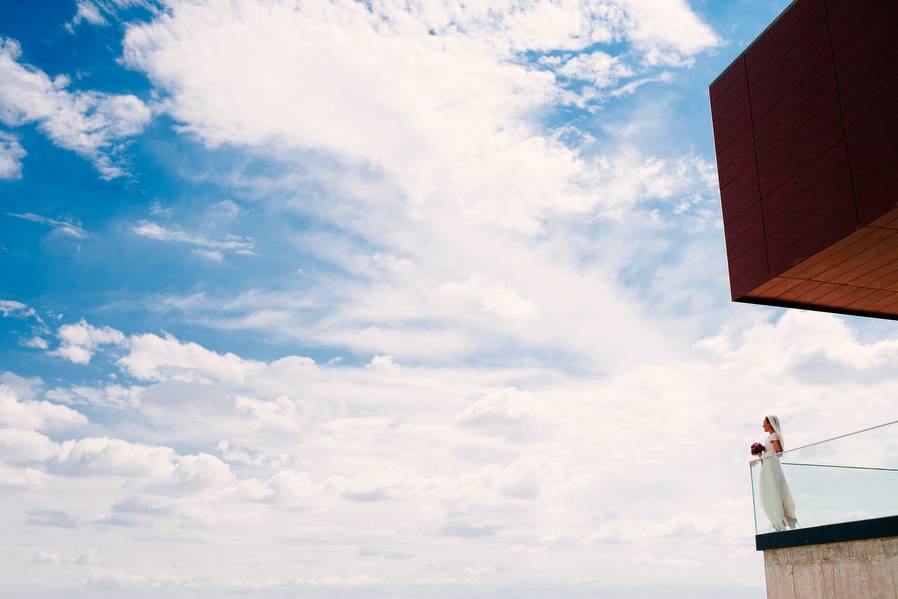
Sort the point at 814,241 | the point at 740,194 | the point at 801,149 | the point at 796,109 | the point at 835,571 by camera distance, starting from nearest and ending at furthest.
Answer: the point at 835,571 → the point at 814,241 → the point at 801,149 → the point at 796,109 → the point at 740,194

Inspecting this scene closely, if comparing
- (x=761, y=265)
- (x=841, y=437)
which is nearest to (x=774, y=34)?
(x=761, y=265)

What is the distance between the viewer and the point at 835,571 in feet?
42.7

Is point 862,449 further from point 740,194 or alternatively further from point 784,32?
point 784,32

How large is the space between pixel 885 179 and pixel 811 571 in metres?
6.76

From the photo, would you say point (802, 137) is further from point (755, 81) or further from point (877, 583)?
point (877, 583)

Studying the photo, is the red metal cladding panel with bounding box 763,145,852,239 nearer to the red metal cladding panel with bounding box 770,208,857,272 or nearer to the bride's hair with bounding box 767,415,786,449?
the red metal cladding panel with bounding box 770,208,857,272

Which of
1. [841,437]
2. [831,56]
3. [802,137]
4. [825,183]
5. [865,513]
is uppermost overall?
[831,56]

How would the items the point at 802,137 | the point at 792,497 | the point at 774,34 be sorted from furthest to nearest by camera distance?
the point at 774,34 → the point at 802,137 → the point at 792,497

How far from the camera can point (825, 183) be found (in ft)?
47.1

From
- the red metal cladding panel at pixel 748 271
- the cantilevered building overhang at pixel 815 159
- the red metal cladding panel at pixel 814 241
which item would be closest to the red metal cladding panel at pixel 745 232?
the cantilevered building overhang at pixel 815 159

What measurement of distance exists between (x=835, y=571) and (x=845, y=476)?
1.56 meters

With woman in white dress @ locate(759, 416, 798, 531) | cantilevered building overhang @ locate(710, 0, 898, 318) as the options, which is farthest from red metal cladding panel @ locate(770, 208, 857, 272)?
woman in white dress @ locate(759, 416, 798, 531)

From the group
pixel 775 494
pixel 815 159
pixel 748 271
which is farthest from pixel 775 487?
pixel 815 159

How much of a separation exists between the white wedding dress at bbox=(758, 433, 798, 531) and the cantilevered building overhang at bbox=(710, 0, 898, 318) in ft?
→ 11.5
